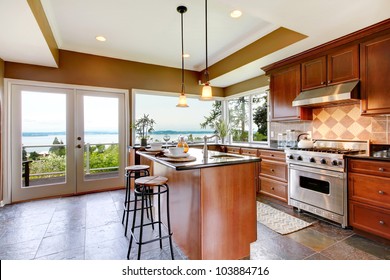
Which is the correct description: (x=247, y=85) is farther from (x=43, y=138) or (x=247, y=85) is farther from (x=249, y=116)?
(x=43, y=138)

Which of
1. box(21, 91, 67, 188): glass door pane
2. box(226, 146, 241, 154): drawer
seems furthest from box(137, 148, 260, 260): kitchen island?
box(21, 91, 67, 188): glass door pane

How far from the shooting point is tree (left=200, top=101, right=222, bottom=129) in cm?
564

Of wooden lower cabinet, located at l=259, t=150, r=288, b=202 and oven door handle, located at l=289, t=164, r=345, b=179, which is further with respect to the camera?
wooden lower cabinet, located at l=259, t=150, r=288, b=202

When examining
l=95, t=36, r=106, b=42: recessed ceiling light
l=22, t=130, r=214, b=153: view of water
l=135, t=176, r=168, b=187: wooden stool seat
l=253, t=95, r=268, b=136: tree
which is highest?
l=95, t=36, r=106, b=42: recessed ceiling light

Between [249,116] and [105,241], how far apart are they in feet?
12.9

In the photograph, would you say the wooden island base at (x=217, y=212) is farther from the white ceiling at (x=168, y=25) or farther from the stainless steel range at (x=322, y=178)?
the white ceiling at (x=168, y=25)

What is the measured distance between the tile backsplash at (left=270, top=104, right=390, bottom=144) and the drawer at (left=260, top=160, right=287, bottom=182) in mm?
761

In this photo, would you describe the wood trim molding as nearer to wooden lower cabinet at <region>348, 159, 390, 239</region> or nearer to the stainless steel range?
the stainless steel range

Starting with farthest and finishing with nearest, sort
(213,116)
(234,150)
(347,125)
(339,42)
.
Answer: (213,116) < (234,150) < (347,125) < (339,42)

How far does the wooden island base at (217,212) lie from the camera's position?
5.72 feet

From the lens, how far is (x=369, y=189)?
2.33m

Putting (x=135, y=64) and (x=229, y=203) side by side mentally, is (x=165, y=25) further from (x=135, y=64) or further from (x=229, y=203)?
(x=229, y=203)

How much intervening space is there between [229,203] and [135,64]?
3.95 m

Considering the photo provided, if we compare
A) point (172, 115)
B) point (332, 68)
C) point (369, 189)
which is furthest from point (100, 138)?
point (369, 189)
